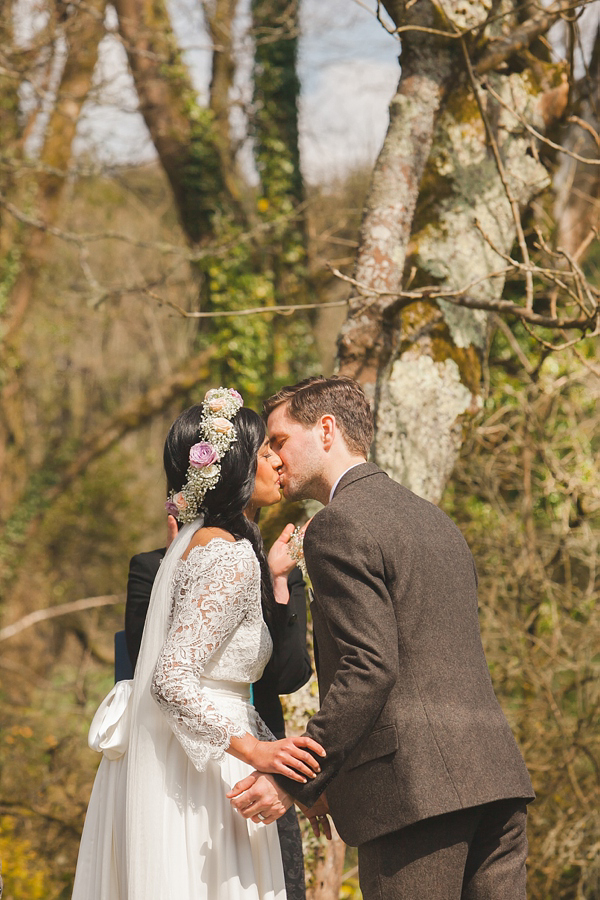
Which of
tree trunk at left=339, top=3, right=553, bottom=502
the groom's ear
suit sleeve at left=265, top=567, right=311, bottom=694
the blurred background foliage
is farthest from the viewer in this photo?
the blurred background foliage

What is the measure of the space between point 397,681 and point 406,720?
3.8 inches

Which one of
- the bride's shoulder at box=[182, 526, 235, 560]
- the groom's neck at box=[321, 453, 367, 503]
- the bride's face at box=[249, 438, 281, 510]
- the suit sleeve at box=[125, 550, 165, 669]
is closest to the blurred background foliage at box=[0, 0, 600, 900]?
the suit sleeve at box=[125, 550, 165, 669]

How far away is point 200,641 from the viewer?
2348 millimetres

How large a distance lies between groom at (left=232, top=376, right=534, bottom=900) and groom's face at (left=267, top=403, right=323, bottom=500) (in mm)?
171

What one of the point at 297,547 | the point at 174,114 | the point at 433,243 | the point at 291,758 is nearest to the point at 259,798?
the point at 291,758

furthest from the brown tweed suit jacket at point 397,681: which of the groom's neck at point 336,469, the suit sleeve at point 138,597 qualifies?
the suit sleeve at point 138,597

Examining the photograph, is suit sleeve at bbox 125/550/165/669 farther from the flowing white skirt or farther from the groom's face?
the groom's face

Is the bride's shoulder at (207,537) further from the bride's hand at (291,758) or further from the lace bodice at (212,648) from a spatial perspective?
the bride's hand at (291,758)

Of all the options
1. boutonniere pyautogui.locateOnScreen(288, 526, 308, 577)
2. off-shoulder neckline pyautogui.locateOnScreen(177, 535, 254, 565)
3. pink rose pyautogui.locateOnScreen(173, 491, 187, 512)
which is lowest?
boutonniere pyautogui.locateOnScreen(288, 526, 308, 577)

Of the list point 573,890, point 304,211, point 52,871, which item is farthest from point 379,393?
point 304,211

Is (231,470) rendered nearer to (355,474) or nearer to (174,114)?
(355,474)

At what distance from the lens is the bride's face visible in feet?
9.36

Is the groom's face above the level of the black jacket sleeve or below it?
above

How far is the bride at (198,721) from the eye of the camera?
7.64 ft
